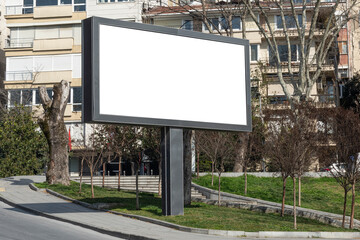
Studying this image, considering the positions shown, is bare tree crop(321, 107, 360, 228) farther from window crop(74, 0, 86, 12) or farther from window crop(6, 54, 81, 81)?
window crop(74, 0, 86, 12)

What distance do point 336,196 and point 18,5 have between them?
35519 mm

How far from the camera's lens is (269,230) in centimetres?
1942

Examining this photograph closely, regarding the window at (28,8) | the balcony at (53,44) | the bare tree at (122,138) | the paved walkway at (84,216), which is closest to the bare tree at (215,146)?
the bare tree at (122,138)

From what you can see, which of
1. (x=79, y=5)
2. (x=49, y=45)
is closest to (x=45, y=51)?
(x=49, y=45)

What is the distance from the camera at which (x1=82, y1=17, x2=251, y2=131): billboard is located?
1970cm

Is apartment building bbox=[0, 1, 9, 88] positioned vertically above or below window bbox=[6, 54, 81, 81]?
above

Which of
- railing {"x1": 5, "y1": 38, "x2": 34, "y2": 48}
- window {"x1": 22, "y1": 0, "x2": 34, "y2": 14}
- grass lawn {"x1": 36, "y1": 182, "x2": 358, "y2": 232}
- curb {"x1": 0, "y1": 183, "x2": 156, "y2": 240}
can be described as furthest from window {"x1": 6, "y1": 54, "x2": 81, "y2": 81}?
curb {"x1": 0, "y1": 183, "x2": 156, "y2": 240}

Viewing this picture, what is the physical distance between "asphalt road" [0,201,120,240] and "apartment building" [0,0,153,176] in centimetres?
2864

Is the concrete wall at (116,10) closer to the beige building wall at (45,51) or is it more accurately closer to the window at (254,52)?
the beige building wall at (45,51)

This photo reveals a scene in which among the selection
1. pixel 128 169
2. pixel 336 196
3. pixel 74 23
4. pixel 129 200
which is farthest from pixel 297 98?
pixel 74 23

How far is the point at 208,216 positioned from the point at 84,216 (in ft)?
15.3

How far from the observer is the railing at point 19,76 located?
51.8 meters

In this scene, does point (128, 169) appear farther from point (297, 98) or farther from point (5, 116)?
point (297, 98)

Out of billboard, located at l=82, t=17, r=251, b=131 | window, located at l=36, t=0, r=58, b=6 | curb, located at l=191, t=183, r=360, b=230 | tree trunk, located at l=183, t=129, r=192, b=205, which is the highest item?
window, located at l=36, t=0, r=58, b=6
